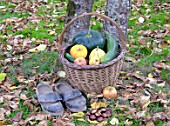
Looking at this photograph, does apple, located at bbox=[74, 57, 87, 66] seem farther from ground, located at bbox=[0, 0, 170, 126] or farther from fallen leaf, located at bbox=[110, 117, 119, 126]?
fallen leaf, located at bbox=[110, 117, 119, 126]

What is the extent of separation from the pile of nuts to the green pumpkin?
0.62m

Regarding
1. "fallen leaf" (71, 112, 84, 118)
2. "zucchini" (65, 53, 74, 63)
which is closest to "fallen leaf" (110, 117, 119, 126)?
"fallen leaf" (71, 112, 84, 118)

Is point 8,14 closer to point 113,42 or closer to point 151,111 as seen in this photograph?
point 113,42

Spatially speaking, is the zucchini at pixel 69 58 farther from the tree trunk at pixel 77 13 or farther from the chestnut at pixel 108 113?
the chestnut at pixel 108 113

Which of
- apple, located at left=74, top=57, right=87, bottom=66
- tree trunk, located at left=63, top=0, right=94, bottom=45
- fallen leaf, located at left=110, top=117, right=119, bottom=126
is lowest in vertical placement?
fallen leaf, located at left=110, top=117, right=119, bottom=126

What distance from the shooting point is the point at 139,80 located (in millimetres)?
→ 3531

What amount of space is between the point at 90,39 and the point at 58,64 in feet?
1.71

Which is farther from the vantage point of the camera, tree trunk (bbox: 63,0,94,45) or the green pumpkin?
tree trunk (bbox: 63,0,94,45)

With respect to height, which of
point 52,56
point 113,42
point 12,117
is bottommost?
point 12,117

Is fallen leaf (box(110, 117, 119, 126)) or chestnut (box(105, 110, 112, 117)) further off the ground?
chestnut (box(105, 110, 112, 117))

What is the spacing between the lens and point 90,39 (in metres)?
3.32

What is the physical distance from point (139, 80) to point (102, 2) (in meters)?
2.64

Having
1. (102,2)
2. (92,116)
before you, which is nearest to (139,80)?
(92,116)

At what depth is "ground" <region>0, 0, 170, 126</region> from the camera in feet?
9.73
